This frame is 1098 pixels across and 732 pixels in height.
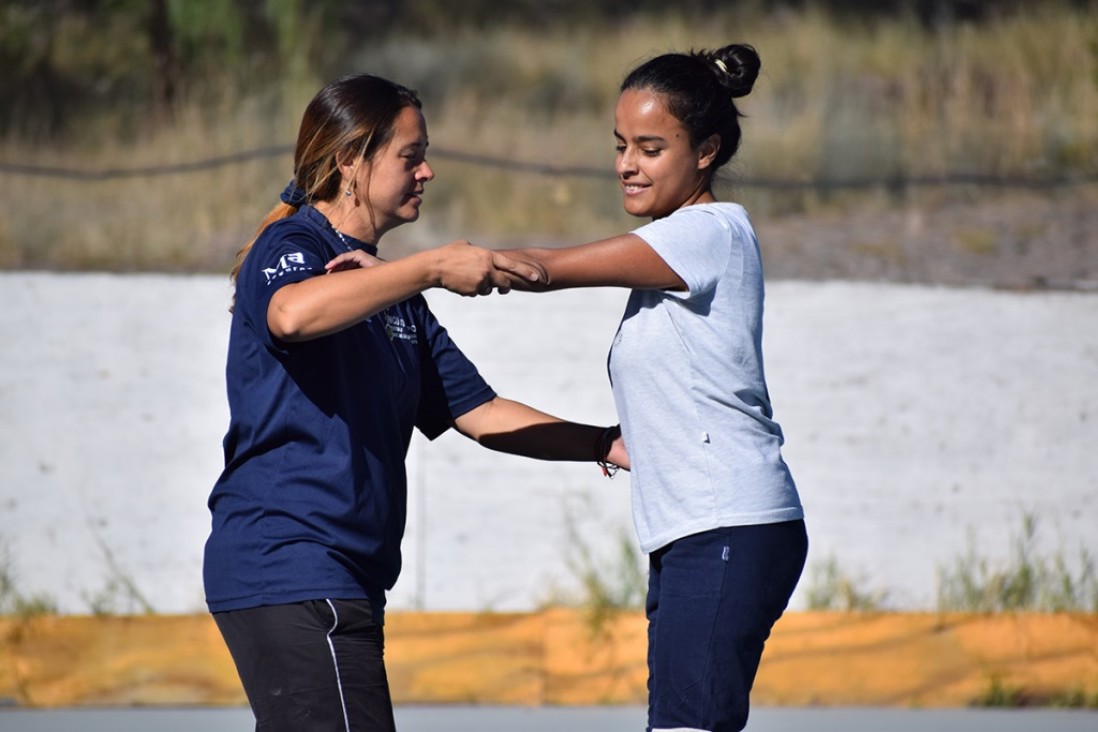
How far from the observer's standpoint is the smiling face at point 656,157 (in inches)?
120

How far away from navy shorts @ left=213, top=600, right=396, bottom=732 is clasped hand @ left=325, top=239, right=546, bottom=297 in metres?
0.62

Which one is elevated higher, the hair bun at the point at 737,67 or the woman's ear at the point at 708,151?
the hair bun at the point at 737,67

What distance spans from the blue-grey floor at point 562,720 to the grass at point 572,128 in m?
2.77

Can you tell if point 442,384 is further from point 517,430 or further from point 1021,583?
point 1021,583

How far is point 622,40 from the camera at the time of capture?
38.9 feet

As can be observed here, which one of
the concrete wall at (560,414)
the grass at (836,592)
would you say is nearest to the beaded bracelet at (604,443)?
the concrete wall at (560,414)

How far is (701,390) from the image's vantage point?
9.55 feet

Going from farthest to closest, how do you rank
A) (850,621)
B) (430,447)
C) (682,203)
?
(430,447) < (850,621) < (682,203)

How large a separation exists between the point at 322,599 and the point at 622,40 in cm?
952

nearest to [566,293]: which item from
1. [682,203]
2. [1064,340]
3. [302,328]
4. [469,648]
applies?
[469,648]

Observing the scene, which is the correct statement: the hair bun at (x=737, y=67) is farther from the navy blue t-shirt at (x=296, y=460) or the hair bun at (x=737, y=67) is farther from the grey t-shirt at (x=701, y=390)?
the navy blue t-shirt at (x=296, y=460)

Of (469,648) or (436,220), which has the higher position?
(436,220)

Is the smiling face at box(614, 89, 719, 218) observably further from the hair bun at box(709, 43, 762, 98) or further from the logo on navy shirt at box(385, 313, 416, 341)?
the logo on navy shirt at box(385, 313, 416, 341)

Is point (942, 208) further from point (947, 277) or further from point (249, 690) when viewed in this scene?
point (249, 690)
